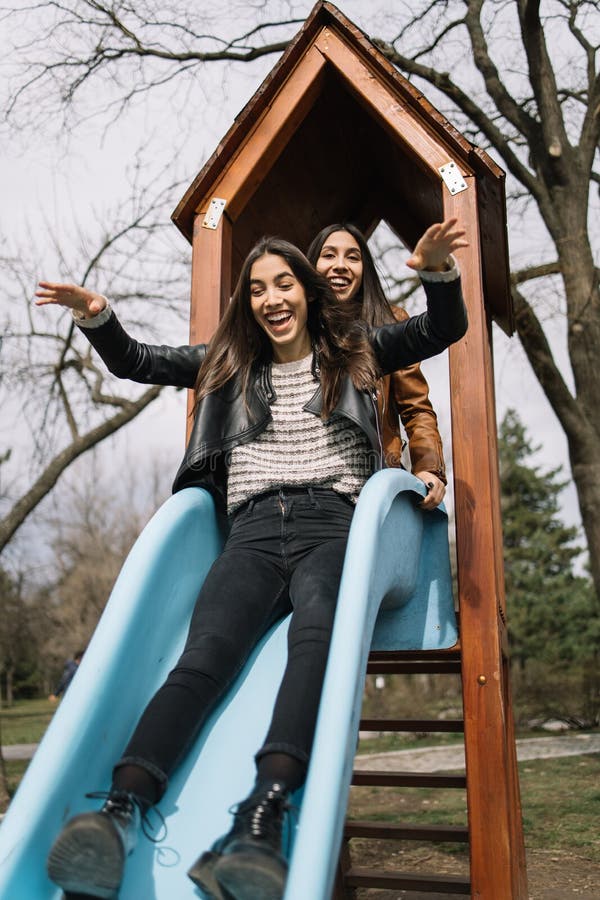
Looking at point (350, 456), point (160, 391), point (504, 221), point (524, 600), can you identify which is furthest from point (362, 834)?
point (524, 600)

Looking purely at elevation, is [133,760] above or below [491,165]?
below

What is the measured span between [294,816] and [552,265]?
22.4ft

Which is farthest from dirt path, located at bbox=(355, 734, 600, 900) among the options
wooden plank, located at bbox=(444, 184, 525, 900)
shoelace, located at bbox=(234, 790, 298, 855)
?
shoelace, located at bbox=(234, 790, 298, 855)

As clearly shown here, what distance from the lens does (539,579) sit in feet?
78.7

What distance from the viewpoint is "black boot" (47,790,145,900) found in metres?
1.55

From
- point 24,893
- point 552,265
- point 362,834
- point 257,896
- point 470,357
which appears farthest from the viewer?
point 552,265

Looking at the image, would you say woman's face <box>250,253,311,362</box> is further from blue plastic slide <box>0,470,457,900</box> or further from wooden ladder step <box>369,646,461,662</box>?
wooden ladder step <box>369,646,461,662</box>

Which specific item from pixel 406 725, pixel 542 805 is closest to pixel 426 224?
pixel 406 725

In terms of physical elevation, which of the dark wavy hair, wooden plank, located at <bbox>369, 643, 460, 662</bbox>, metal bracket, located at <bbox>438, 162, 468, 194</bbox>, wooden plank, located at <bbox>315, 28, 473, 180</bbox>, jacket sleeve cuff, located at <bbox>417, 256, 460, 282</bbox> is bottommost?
wooden plank, located at <bbox>369, 643, 460, 662</bbox>

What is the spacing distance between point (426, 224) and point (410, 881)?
3.10m

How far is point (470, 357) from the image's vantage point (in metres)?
3.15

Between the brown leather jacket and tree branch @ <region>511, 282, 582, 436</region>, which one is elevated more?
tree branch @ <region>511, 282, 582, 436</region>

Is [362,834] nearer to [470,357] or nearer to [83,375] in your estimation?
[470,357]

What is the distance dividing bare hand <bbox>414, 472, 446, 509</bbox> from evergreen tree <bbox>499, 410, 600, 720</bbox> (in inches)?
584
